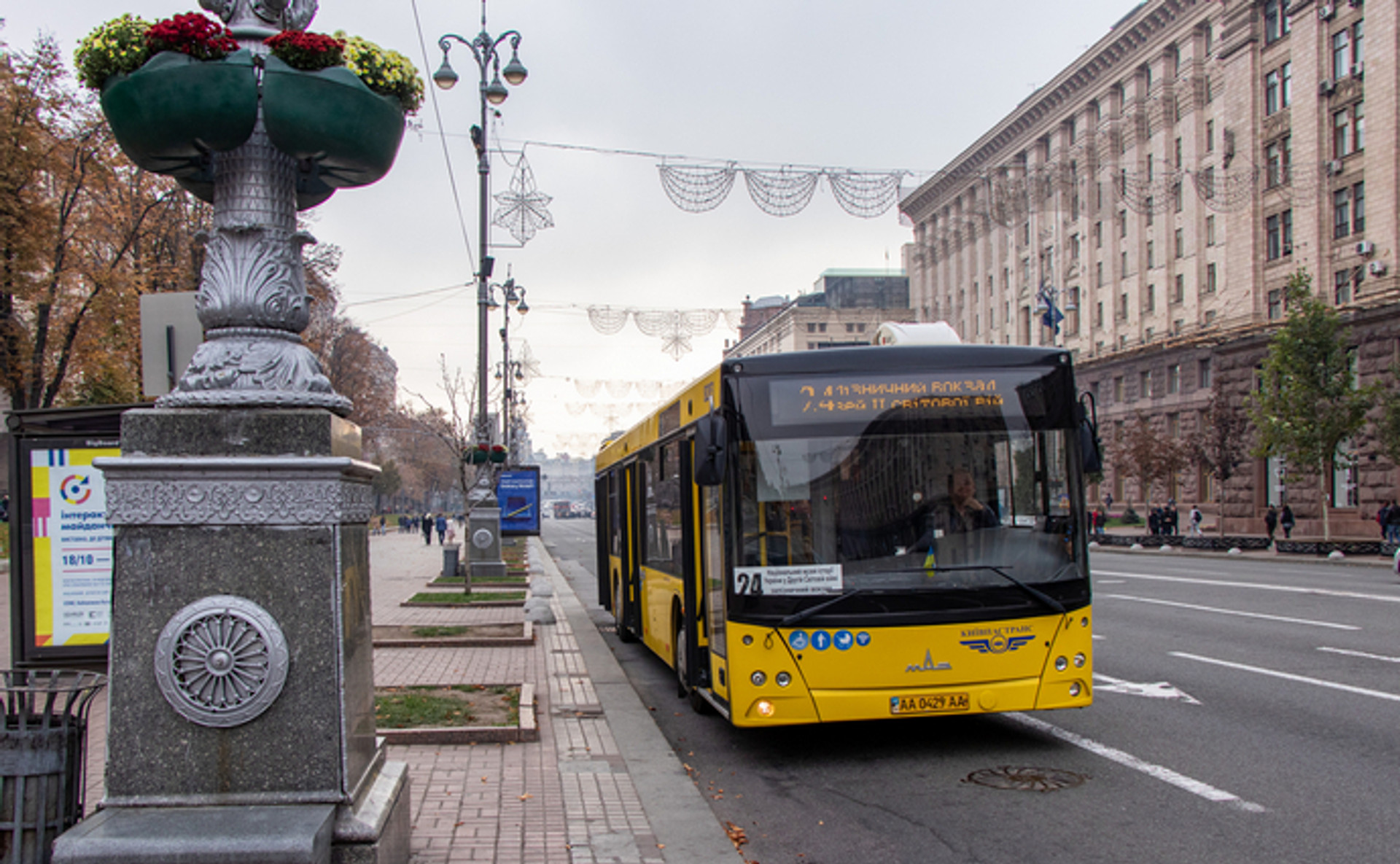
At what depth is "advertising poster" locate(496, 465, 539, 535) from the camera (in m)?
34.2

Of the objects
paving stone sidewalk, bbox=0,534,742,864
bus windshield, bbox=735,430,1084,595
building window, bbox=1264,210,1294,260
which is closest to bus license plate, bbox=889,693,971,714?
bus windshield, bbox=735,430,1084,595

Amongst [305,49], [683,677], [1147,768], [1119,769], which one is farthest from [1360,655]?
[305,49]

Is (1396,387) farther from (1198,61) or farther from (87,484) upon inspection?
(87,484)

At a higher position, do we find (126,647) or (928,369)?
(928,369)

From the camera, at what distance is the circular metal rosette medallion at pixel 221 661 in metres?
4.25

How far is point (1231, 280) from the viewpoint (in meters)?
46.3

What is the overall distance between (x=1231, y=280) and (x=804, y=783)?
45177 mm

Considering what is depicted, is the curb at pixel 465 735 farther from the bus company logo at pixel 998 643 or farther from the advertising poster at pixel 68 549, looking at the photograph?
the bus company logo at pixel 998 643

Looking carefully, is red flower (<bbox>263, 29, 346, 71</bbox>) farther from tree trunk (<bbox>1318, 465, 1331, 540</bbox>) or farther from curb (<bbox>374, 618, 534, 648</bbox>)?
tree trunk (<bbox>1318, 465, 1331, 540</bbox>)

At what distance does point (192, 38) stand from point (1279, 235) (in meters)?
47.2

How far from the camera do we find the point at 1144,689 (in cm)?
1010

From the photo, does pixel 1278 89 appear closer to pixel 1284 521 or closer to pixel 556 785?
pixel 1284 521

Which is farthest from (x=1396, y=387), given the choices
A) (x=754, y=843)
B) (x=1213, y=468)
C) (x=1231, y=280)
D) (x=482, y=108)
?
(x=754, y=843)

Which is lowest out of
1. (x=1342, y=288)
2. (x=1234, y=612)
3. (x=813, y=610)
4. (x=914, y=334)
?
(x=1234, y=612)
